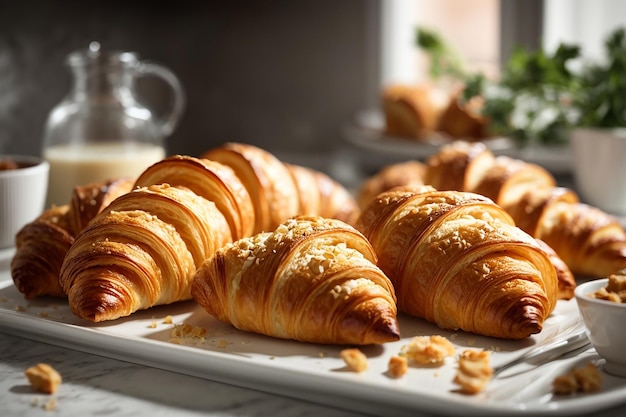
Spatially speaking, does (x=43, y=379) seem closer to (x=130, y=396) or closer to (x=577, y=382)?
(x=130, y=396)

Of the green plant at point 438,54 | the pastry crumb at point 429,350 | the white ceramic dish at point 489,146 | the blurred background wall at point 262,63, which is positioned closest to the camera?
the pastry crumb at point 429,350

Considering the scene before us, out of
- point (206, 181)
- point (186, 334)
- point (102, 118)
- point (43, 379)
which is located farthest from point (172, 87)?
point (43, 379)

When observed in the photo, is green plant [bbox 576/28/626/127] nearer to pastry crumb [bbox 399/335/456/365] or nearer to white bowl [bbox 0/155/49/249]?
pastry crumb [bbox 399/335/456/365]

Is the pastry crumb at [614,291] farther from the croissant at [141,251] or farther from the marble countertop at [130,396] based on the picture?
the croissant at [141,251]

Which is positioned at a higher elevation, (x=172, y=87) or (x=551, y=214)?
(x=172, y=87)

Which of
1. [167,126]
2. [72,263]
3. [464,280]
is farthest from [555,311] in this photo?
[167,126]

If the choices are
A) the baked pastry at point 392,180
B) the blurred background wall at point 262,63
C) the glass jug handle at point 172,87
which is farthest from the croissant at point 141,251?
the blurred background wall at point 262,63
